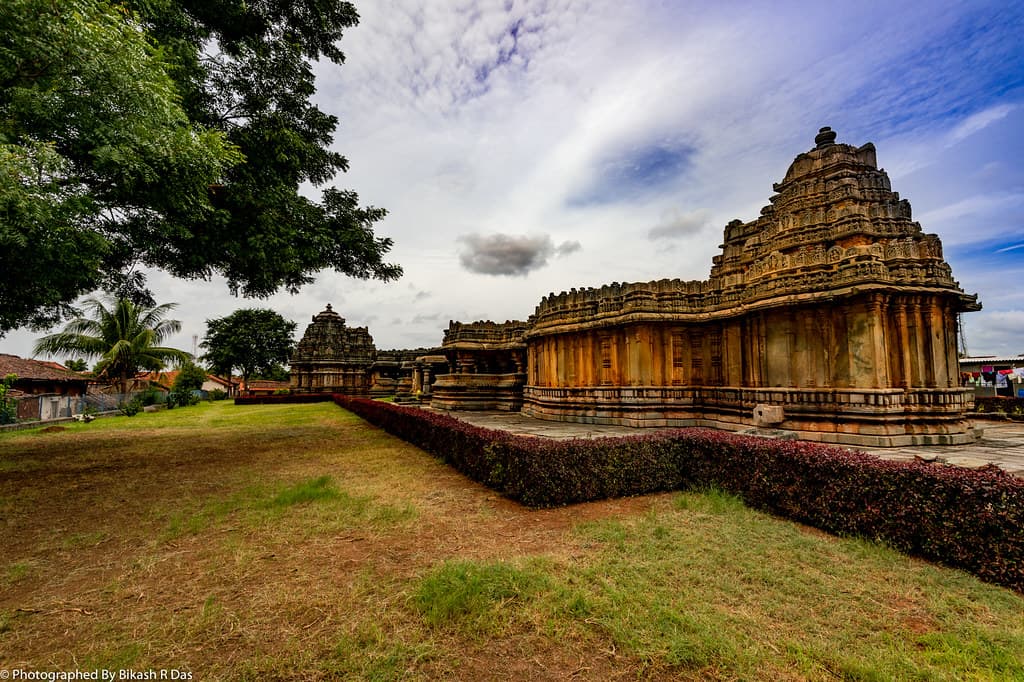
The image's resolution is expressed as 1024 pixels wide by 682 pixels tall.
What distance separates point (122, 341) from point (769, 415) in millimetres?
35776

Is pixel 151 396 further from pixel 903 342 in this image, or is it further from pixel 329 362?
pixel 903 342

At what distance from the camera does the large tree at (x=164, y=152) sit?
586cm

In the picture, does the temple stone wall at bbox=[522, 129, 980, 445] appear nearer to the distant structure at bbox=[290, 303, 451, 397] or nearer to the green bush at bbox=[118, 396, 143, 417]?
the green bush at bbox=[118, 396, 143, 417]

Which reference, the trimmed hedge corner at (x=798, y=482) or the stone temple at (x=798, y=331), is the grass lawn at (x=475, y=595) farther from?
the stone temple at (x=798, y=331)

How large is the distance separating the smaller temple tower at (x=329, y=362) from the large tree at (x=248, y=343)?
9628 millimetres

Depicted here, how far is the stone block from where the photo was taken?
10.4 m

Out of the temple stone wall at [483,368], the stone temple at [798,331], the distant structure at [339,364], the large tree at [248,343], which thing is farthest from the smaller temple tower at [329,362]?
the stone temple at [798,331]

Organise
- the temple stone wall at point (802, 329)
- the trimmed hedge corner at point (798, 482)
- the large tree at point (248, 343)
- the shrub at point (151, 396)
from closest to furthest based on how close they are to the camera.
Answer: the trimmed hedge corner at point (798, 482)
the temple stone wall at point (802, 329)
the shrub at point (151, 396)
the large tree at point (248, 343)

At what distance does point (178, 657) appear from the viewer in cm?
301

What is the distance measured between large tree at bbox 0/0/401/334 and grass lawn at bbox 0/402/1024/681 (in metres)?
4.26

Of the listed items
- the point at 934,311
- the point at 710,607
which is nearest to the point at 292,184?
the point at 710,607

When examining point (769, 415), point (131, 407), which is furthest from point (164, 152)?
point (131, 407)

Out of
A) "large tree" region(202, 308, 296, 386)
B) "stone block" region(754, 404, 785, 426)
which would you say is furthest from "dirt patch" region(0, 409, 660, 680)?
"large tree" region(202, 308, 296, 386)

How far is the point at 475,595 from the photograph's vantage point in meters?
3.70
